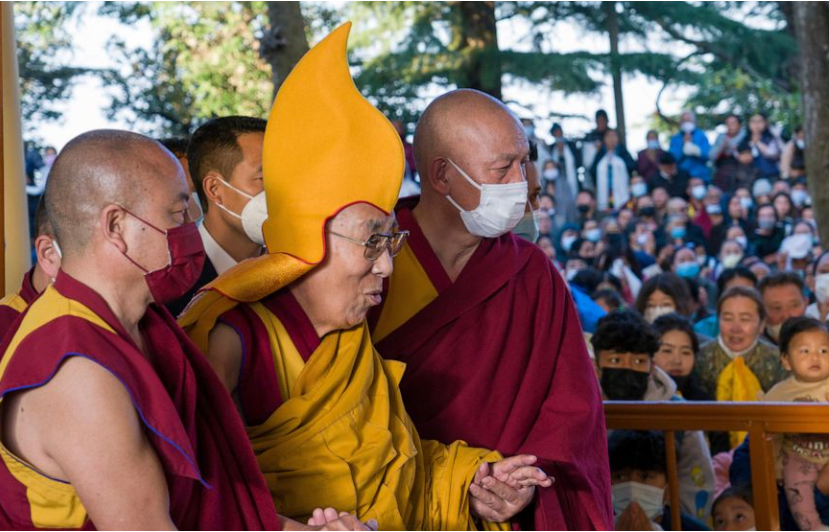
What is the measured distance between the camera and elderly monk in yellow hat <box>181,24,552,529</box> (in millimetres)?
2182

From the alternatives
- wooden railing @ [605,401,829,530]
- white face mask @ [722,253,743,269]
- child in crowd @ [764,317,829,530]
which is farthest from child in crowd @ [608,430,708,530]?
white face mask @ [722,253,743,269]

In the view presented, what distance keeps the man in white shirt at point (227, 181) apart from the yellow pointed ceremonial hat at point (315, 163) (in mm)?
794

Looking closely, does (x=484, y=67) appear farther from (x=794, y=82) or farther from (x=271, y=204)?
(x=271, y=204)

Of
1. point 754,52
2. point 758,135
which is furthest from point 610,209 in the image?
point 754,52

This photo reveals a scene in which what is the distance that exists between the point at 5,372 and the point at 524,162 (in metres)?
1.58

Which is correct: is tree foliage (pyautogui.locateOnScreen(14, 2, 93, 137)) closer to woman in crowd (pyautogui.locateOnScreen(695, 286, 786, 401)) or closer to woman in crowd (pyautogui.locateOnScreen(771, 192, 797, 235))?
woman in crowd (pyautogui.locateOnScreen(771, 192, 797, 235))

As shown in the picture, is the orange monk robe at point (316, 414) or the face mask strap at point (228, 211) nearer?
the orange monk robe at point (316, 414)

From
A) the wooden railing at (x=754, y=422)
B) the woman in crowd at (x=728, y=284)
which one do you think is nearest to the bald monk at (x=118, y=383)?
the wooden railing at (x=754, y=422)

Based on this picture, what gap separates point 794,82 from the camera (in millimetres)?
13711

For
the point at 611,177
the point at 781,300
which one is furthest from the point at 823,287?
the point at 611,177

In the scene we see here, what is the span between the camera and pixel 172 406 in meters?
1.75

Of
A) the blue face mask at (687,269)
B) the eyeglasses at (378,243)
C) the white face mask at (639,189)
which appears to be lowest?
the blue face mask at (687,269)

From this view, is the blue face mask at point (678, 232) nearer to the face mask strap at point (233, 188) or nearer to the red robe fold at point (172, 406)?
the face mask strap at point (233, 188)

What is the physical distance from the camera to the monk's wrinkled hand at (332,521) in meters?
2.00
